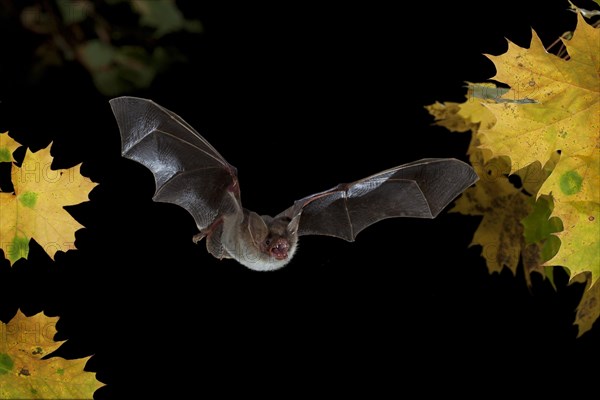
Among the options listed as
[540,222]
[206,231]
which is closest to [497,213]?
[540,222]

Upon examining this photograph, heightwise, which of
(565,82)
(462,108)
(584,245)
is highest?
(565,82)

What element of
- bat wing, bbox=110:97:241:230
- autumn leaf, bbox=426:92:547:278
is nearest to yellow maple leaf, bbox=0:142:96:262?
bat wing, bbox=110:97:241:230

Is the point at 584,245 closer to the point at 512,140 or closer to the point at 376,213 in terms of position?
the point at 512,140

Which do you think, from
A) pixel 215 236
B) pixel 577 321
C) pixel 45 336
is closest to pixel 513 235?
pixel 577 321

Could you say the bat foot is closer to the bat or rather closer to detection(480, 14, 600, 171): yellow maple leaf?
the bat

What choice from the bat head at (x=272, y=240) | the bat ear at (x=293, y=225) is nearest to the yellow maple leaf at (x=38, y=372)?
the bat head at (x=272, y=240)

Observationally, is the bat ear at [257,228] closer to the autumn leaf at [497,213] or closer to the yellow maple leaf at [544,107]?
the yellow maple leaf at [544,107]
